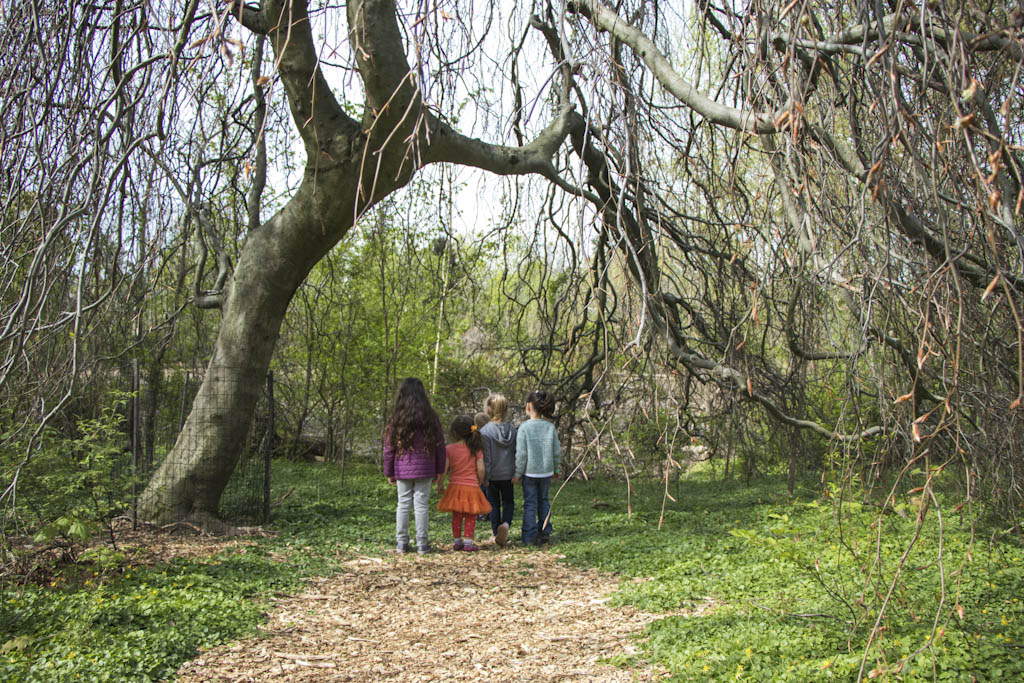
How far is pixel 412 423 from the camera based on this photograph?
21.6ft

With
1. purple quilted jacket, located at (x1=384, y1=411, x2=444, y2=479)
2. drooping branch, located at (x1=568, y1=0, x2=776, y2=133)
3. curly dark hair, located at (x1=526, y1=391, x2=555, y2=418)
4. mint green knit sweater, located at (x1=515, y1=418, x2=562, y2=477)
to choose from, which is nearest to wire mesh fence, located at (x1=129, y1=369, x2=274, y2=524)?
purple quilted jacket, located at (x1=384, y1=411, x2=444, y2=479)

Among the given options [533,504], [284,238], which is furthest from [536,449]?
[284,238]

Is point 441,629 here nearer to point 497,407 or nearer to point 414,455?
point 414,455

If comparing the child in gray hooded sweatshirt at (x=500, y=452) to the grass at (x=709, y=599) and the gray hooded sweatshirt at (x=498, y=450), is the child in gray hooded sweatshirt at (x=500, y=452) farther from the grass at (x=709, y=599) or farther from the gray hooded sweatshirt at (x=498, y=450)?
the grass at (x=709, y=599)

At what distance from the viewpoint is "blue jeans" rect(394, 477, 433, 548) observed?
21.6 feet

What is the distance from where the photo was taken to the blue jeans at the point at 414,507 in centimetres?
658

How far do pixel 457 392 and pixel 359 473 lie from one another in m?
1.90

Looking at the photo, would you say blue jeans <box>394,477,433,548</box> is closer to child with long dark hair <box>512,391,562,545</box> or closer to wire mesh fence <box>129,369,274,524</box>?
child with long dark hair <box>512,391,562,545</box>

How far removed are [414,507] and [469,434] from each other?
81 centimetres

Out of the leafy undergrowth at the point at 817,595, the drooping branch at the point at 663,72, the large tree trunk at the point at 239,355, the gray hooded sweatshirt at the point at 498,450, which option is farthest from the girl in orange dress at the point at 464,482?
the drooping branch at the point at 663,72

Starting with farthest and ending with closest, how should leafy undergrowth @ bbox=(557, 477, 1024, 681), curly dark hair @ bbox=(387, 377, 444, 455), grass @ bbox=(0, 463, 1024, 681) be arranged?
curly dark hair @ bbox=(387, 377, 444, 455) → grass @ bbox=(0, 463, 1024, 681) → leafy undergrowth @ bbox=(557, 477, 1024, 681)

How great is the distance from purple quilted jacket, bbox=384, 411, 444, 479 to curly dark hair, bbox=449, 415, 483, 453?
1.19ft

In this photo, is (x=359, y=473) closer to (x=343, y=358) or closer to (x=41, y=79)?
(x=343, y=358)

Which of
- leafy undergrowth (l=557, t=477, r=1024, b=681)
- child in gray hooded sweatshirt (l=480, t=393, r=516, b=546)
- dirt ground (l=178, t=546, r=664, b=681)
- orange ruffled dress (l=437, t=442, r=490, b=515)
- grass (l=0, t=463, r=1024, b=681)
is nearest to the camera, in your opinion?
leafy undergrowth (l=557, t=477, r=1024, b=681)
